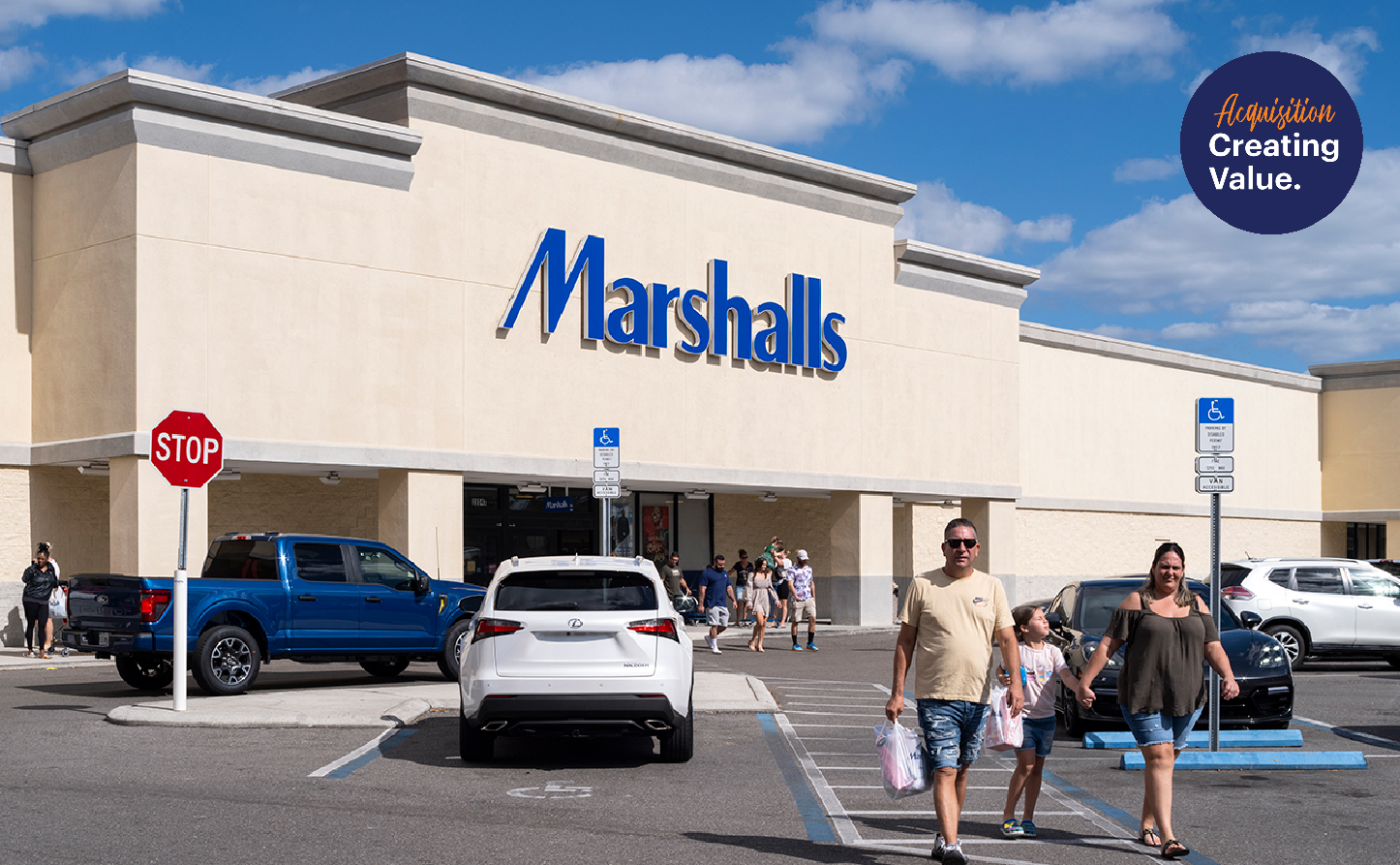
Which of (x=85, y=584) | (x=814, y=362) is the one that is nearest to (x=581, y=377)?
(x=814, y=362)

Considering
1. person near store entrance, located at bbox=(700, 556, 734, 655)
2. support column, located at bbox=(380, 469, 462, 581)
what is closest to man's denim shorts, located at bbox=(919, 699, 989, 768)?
person near store entrance, located at bbox=(700, 556, 734, 655)

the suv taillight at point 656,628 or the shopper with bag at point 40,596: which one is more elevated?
the suv taillight at point 656,628

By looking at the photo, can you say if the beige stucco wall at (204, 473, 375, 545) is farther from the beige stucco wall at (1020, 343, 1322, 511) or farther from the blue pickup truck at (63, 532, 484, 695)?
the beige stucco wall at (1020, 343, 1322, 511)

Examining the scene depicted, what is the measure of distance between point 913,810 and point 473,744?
3703 millimetres

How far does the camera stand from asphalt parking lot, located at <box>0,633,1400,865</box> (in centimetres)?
841

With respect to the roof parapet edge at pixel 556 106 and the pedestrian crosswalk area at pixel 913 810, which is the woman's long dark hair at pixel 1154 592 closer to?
the pedestrian crosswalk area at pixel 913 810

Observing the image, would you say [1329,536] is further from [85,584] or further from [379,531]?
[85,584]

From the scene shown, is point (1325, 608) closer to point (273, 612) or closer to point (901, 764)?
point (273, 612)

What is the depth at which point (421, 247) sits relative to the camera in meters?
25.8

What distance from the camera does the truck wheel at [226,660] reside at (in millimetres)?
16688

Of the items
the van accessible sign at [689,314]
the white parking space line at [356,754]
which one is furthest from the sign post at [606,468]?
the van accessible sign at [689,314]

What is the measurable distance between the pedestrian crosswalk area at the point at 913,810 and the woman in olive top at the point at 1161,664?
0.49m

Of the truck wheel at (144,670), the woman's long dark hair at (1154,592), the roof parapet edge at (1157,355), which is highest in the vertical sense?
the roof parapet edge at (1157,355)

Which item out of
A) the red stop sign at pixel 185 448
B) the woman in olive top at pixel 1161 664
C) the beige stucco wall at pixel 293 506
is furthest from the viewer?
the beige stucco wall at pixel 293 506
